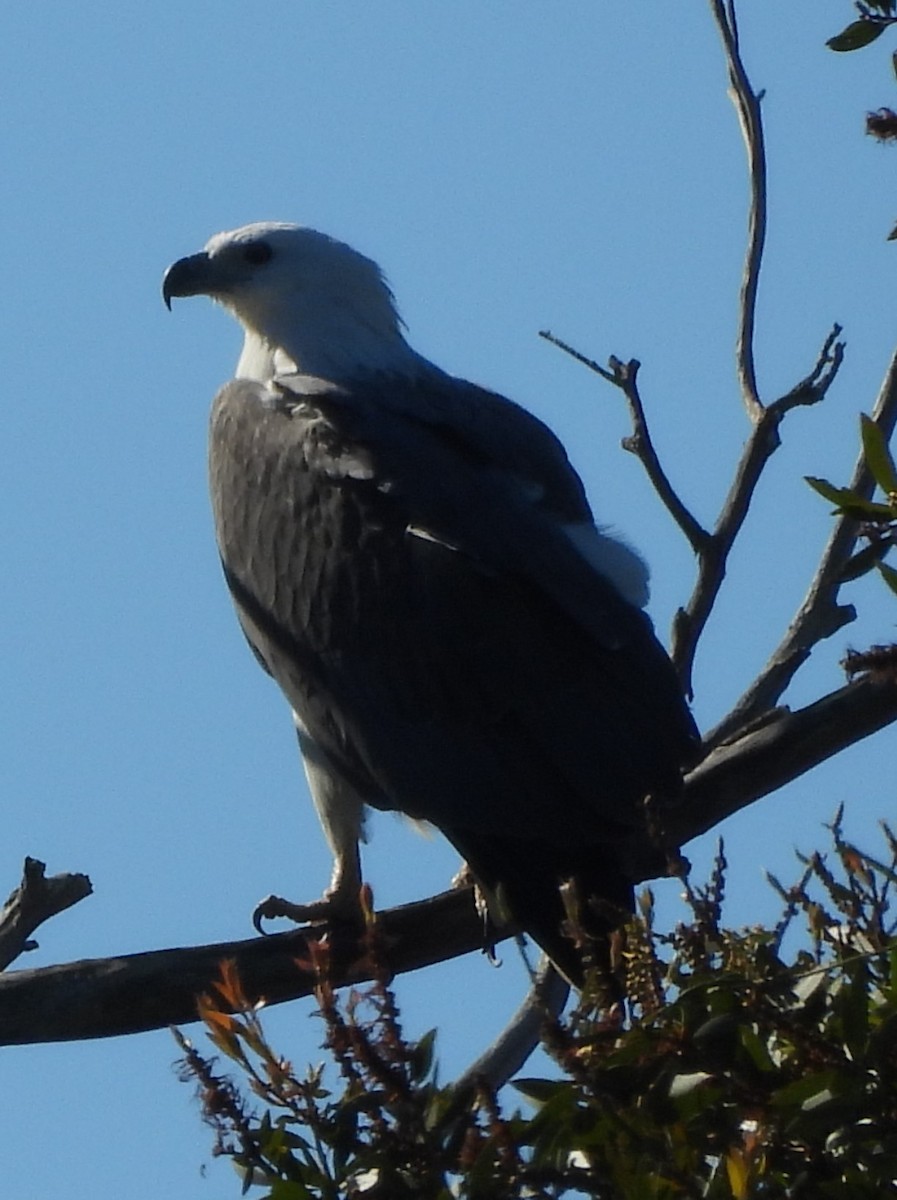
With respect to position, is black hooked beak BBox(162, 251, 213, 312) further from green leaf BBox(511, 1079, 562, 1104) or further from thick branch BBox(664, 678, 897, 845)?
green leaf BBox(511, 1079, 562, 1104)

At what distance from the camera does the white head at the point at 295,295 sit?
7.01 metres

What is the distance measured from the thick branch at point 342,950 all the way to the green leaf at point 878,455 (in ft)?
4.47

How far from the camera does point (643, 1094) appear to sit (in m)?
2.68

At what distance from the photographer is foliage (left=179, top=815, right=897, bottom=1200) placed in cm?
259

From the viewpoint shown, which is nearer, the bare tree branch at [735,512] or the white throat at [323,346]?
the bare tree branch at [735,512]

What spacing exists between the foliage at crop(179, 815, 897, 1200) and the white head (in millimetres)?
4339

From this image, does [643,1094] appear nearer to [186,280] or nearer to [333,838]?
[333,838]

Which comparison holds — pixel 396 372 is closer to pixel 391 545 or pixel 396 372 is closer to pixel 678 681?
pixel 391 545

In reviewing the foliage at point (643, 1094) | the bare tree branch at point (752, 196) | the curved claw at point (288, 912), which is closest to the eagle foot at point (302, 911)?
the curved claw at point (288, 912)

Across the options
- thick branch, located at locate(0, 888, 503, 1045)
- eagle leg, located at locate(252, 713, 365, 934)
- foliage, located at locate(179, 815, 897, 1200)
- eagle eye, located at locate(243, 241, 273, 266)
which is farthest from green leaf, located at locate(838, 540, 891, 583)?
eagle eye, located at locate(243, 241, 273, 266)

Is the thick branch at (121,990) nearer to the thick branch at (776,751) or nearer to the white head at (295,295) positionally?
the thick branch at (776,751)

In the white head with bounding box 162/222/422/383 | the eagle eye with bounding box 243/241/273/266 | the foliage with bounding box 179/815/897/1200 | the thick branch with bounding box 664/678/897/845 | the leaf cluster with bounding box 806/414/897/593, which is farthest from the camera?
the eagle eye with bounding box 243/241/273/266

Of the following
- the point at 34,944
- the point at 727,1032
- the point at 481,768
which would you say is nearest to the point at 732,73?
the point at 481,768

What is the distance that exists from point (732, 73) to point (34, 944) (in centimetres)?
301
